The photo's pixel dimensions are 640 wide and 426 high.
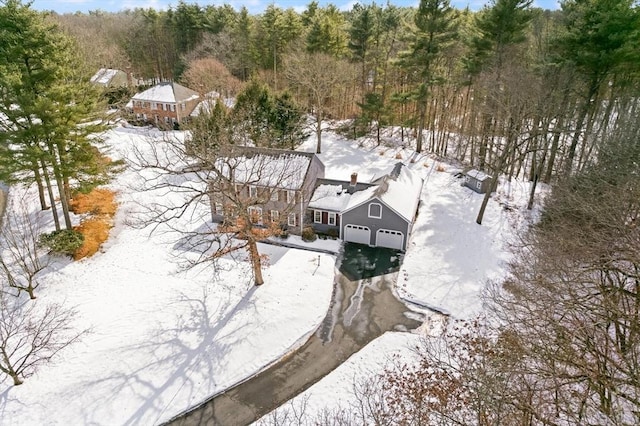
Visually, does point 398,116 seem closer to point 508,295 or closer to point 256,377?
point 508,295

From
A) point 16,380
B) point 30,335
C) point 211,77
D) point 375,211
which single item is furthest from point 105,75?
point 16,380

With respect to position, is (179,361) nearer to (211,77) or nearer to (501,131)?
(501,131)

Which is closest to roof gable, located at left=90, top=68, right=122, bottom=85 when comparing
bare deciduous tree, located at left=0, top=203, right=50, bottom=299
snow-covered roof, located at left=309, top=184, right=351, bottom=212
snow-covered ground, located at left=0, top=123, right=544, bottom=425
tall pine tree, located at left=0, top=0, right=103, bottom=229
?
bare deciduous tree, located at left=0, top=203, right=50, bottom=299

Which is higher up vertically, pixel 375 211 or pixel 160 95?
pixel 160 95

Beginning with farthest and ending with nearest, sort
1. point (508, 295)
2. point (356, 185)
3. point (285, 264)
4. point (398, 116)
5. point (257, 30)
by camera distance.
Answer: point (257, 30) < point (398, 116) < point (356, 185) < point (285, 264) < point (508, 295)

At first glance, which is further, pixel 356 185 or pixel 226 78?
pixel 226 78

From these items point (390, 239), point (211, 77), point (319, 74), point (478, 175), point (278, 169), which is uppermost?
point (319, 74)

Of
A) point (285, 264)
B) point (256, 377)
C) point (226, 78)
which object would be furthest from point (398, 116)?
point (256, 377)
